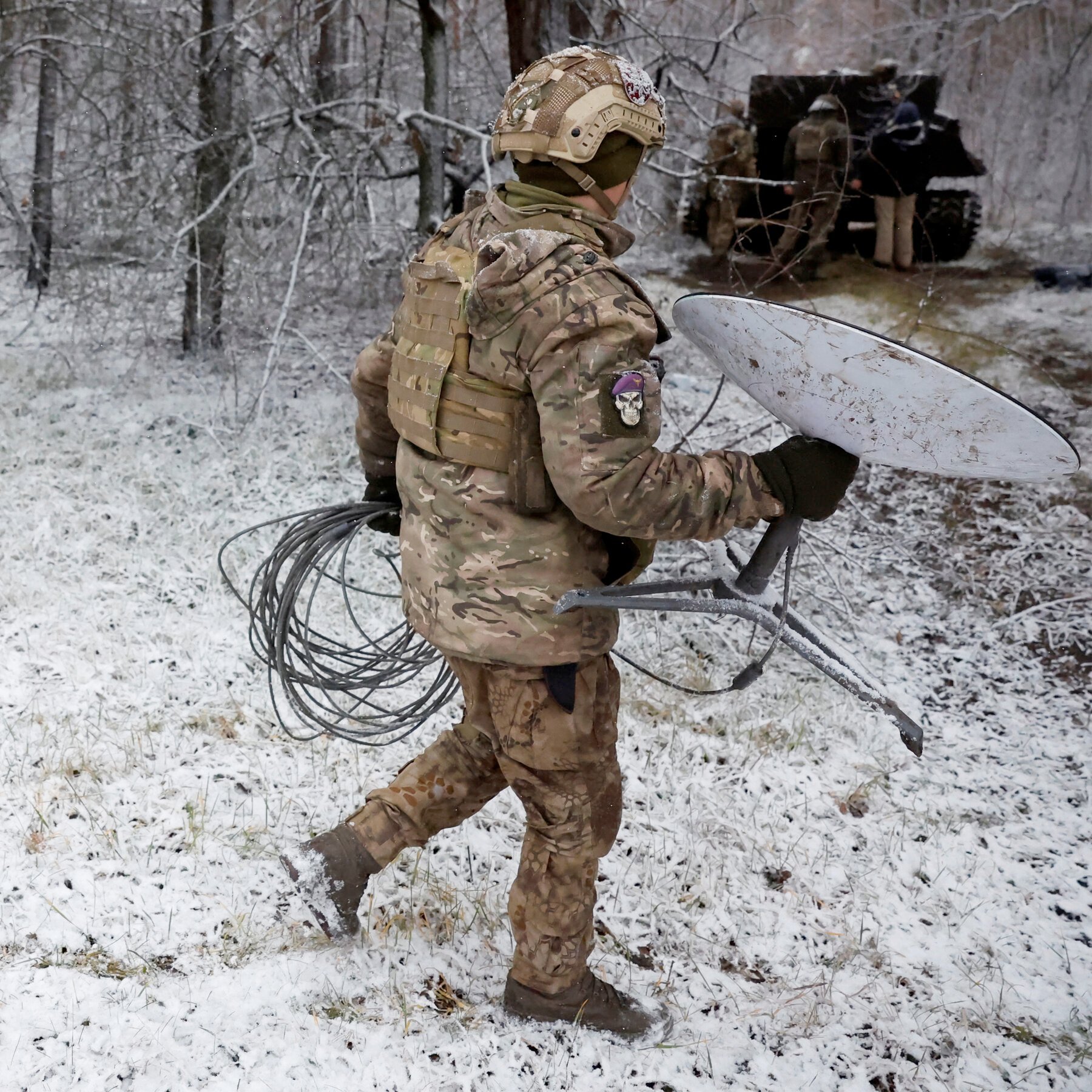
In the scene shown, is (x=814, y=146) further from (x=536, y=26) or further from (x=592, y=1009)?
(x=592, y=1009)

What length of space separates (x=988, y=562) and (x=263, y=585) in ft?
14.2

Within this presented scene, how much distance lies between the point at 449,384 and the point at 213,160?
6196mm

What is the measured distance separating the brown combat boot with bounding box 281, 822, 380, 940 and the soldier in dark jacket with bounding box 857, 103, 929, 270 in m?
8.15

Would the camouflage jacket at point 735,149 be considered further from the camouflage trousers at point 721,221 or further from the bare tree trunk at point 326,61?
the bare tree trunk at point 326,61

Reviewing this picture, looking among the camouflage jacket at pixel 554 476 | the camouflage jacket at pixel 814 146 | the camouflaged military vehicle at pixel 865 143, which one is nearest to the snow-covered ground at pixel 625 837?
the camouflage jacket at pixel 554 476

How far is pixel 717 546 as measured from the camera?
2752mm

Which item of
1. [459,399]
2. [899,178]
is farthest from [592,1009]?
[899,178]

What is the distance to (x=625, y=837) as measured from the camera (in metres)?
3.74

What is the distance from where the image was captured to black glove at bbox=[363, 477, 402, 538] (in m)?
3.05

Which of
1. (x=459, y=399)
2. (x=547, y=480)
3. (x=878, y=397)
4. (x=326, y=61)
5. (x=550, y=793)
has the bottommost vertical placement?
(x=550, y=793)

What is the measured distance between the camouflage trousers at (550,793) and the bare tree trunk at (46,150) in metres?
7.51

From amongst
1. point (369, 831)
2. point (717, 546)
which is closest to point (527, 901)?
point (369, 831)

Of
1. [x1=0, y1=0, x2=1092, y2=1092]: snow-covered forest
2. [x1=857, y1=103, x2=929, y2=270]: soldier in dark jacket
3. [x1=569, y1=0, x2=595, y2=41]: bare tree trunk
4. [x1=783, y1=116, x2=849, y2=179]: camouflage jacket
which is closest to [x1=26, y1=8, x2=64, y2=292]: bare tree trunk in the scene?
[x1=0, y1=0, x2=1092, y2=1092]: snow-covered forest

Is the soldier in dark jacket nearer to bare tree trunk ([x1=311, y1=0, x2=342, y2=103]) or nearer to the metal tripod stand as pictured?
bare tree trunk ([x1=311, y1=0, x2=342, y2=103])
